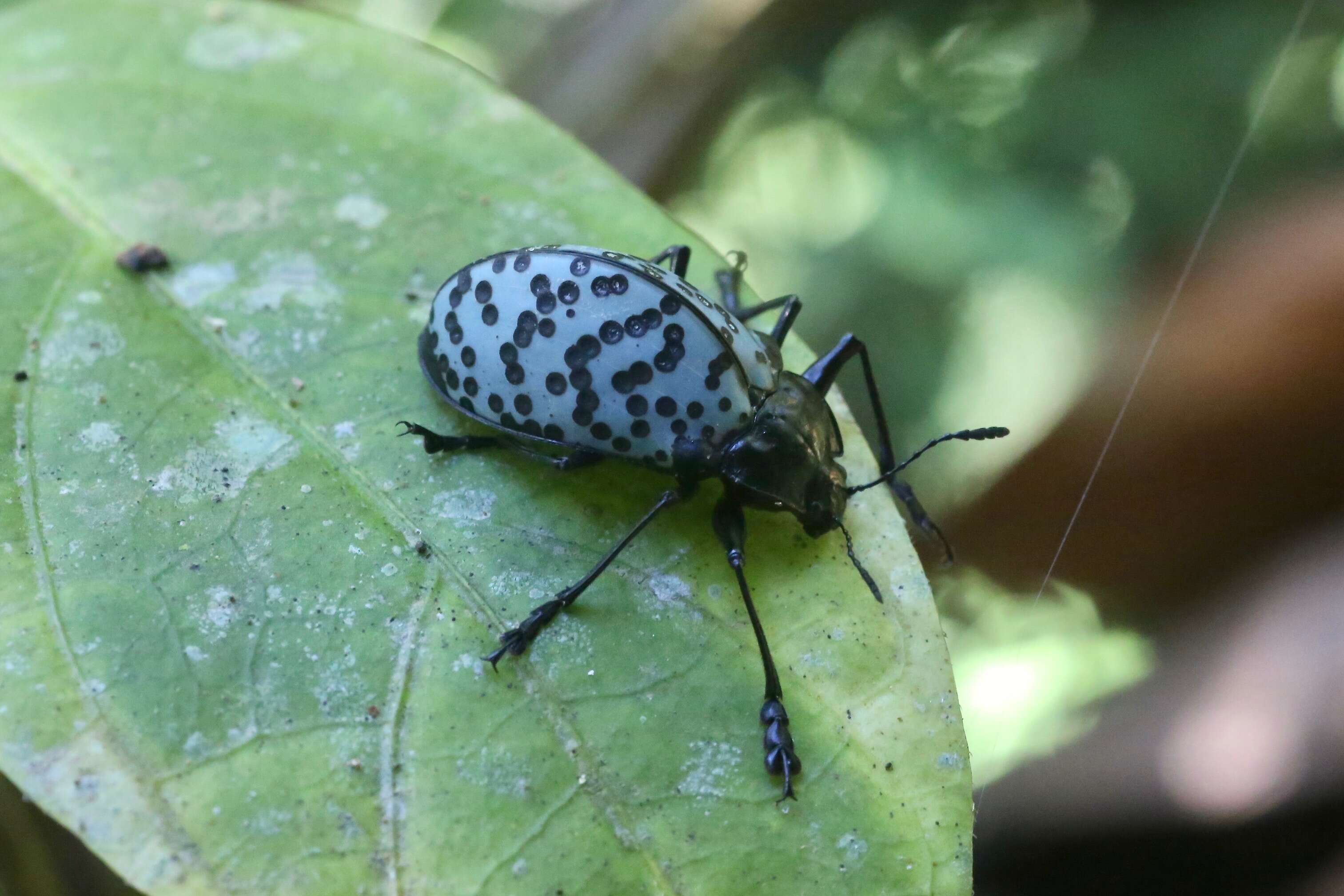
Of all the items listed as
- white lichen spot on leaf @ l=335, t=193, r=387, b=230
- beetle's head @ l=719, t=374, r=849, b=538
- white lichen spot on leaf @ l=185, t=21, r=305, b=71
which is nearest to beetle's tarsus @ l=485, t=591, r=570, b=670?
beetle's head @ l=719, t=374, r=849, b=538

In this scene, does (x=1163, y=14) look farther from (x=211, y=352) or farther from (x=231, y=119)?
(x=211, y=352)

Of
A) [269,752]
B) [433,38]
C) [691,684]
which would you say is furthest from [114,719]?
[433,38]

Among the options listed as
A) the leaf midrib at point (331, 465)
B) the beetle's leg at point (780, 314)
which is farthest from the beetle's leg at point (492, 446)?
the beetle's leg at point (780, 314)

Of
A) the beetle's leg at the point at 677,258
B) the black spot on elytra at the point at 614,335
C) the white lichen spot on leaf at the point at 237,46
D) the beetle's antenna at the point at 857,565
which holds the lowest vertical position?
the white lichen spot on leaf at the point at 237,46

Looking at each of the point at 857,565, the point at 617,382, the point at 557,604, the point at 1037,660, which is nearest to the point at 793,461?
the point at 857,565

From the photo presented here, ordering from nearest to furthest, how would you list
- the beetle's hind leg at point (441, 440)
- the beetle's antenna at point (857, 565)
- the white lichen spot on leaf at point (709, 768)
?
the white lichen spot on leaf at point (709, 768) → the beetle's antenna at point (857, 565) → the beetle's hind leg at point (441, 440)

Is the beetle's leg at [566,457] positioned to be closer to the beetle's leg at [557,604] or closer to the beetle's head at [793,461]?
the beetle's leg at [557,604]

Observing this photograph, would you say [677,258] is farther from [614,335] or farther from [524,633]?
[524,633]
